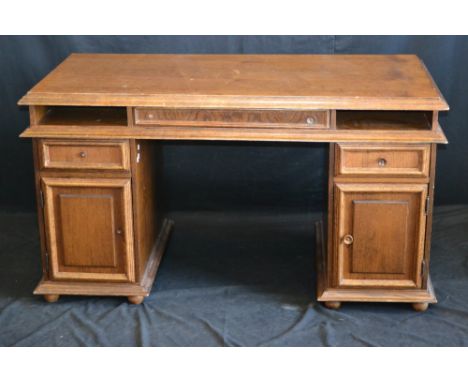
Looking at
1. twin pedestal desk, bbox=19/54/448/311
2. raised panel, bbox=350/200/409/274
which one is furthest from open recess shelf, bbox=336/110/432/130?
raised panel, bbox=350/200/409/274

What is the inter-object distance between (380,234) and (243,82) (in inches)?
28.8

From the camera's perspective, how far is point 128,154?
10.6ft

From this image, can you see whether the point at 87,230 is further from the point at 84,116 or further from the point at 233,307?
the point at 233,307

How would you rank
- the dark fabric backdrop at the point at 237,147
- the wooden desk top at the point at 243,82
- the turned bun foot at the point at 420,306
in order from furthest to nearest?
the dark fabric backdrop at the point at 237,147 < the turned bun foot at the point at 420,306 < the wooden desk top at the point at 243,82

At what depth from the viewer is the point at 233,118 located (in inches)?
124

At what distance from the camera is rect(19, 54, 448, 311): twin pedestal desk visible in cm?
313

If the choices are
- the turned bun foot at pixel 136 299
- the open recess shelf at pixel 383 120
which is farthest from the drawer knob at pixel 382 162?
the turned bun foot at pixel 136 299

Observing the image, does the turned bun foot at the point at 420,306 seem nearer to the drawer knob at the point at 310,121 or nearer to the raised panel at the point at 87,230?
the drawer knob at the point at 310,121

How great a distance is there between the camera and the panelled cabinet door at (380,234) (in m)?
3.21

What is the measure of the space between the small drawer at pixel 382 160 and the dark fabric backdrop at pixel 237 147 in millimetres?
945

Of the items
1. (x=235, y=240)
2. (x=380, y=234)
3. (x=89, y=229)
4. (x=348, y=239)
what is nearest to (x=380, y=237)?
(x=380, y=234)

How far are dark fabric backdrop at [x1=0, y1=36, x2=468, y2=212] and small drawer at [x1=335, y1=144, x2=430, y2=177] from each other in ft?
3.10
